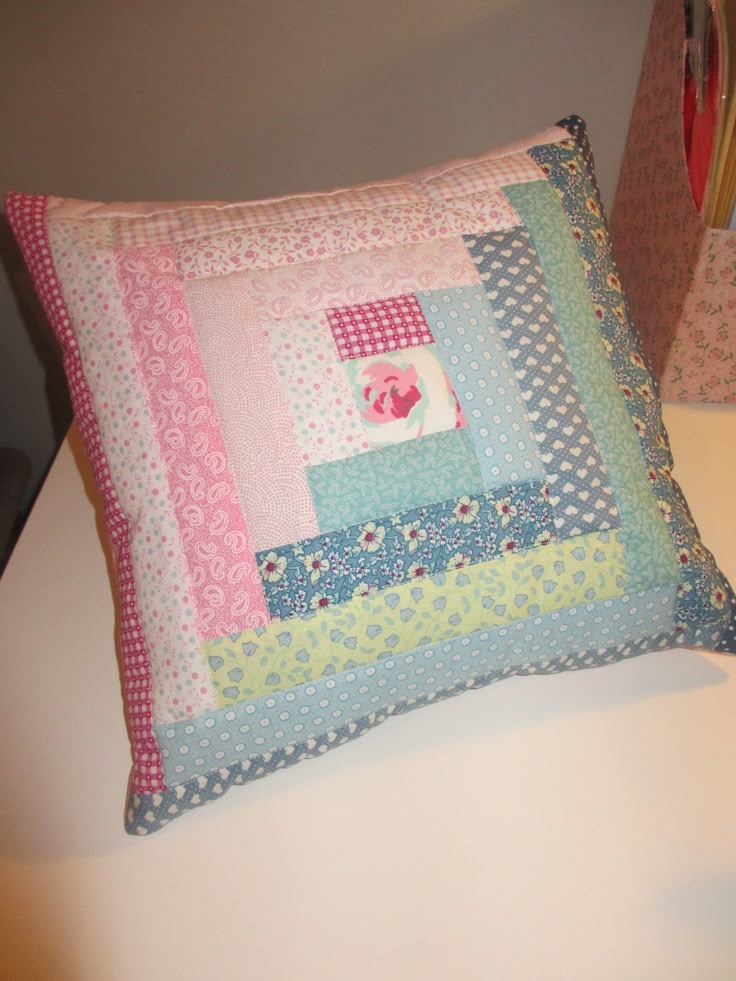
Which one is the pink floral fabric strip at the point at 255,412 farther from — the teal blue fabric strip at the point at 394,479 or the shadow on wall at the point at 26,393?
the shadow on wall at the point at 26,393

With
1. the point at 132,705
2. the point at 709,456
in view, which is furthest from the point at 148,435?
the point at 709,456

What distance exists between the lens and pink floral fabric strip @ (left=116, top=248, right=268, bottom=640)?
0.56 metres

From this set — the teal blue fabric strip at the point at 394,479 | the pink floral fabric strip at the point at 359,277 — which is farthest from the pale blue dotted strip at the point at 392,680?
the pink floral fabric strip at the point at 359,277

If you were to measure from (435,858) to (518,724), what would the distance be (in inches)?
5.5

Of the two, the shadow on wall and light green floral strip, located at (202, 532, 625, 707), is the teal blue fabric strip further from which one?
the shadow on wall

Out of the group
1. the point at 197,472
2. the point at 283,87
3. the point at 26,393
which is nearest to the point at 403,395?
the point at 197,472

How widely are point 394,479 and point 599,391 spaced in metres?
0.20

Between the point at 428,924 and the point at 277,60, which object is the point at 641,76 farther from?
the point at 428,924

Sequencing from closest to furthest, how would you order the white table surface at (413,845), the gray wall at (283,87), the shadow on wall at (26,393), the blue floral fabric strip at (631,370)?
the white table surface at (413,845) < the blue floral fabric strip at (631,370) < the gray wall at (283,87) < the shadow on wall at (26,393)

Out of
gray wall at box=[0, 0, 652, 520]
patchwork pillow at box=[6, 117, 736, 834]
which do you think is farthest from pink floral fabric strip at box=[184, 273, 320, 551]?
gray wall at box=[0, 0, 652, 520]

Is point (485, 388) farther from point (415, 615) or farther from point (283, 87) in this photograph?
point (283, 87)

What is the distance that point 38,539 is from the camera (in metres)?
0.83

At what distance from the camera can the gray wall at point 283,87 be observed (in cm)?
83

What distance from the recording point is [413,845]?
0.59m
